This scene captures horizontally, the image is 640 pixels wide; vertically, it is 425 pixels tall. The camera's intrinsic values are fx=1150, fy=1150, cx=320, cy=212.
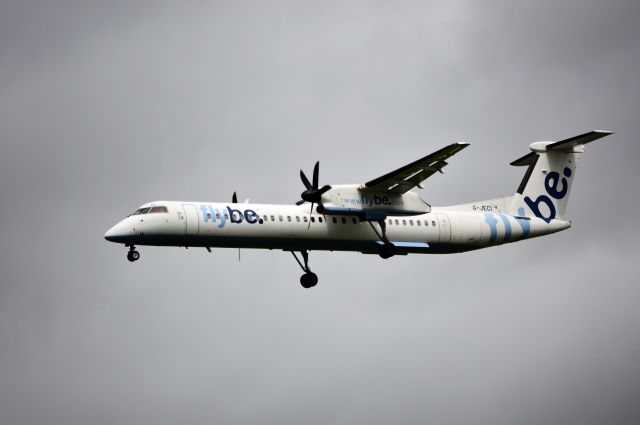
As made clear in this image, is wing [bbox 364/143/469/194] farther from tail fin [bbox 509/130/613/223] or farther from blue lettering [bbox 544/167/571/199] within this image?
blue lettering [bbox 544/167/571/199]

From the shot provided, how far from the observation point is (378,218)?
118 feet

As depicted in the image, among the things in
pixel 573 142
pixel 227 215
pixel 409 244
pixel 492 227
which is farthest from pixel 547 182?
pixel 227 215

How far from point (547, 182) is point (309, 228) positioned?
29.9ft

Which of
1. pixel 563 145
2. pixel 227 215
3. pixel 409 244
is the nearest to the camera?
pixel 227 215

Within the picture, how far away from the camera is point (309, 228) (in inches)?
1398

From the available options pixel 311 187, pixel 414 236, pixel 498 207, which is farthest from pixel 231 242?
pixel 498 207

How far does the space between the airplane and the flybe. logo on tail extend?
3 cm

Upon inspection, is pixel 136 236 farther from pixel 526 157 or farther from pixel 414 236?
pixel 526 157

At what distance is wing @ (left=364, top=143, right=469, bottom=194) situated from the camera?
34312 mm

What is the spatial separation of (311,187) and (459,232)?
5.27 m

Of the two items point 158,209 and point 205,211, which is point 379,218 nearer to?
point 205,211

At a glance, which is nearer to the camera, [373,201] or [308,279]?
[373,201]

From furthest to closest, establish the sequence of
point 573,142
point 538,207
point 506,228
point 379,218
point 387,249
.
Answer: point 538,207
point 573,142
point 506,228
point 387,249
point 379,218

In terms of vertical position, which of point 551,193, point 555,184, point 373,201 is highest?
point 555,184
